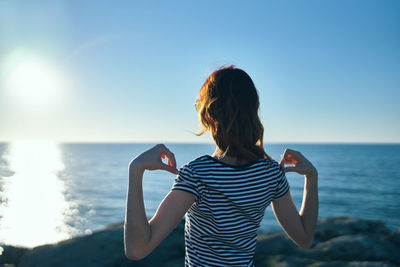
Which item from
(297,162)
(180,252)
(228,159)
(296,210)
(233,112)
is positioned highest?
(233,112)

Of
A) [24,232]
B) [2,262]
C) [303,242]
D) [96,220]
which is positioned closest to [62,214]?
[96,220]

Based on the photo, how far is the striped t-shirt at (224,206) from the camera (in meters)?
1.61

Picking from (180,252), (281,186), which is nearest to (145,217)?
(281,186)

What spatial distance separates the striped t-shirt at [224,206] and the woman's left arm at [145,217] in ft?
0.24

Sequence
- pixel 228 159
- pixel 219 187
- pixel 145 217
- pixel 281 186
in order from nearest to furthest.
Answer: pixel 145 217
pixel 219 187
pixel 228 159
pixel 281 186

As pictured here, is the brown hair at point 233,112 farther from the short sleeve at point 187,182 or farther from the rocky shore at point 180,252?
the rocky shore at point 180,252

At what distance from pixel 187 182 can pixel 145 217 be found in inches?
10.0

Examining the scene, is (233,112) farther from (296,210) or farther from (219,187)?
(296,210)

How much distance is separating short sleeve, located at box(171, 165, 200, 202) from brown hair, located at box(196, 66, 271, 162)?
0.87 feet

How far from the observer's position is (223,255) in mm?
1736

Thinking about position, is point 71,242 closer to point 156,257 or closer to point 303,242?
point 156,257

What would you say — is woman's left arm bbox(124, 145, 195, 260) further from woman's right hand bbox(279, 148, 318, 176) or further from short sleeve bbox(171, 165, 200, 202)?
woman's right hand bbox(279, 148, 318, 176)

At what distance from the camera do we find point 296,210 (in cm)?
203

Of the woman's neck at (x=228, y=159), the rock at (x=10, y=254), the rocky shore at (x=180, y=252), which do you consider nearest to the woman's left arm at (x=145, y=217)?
the woman's neck at (x=228, y=159)
